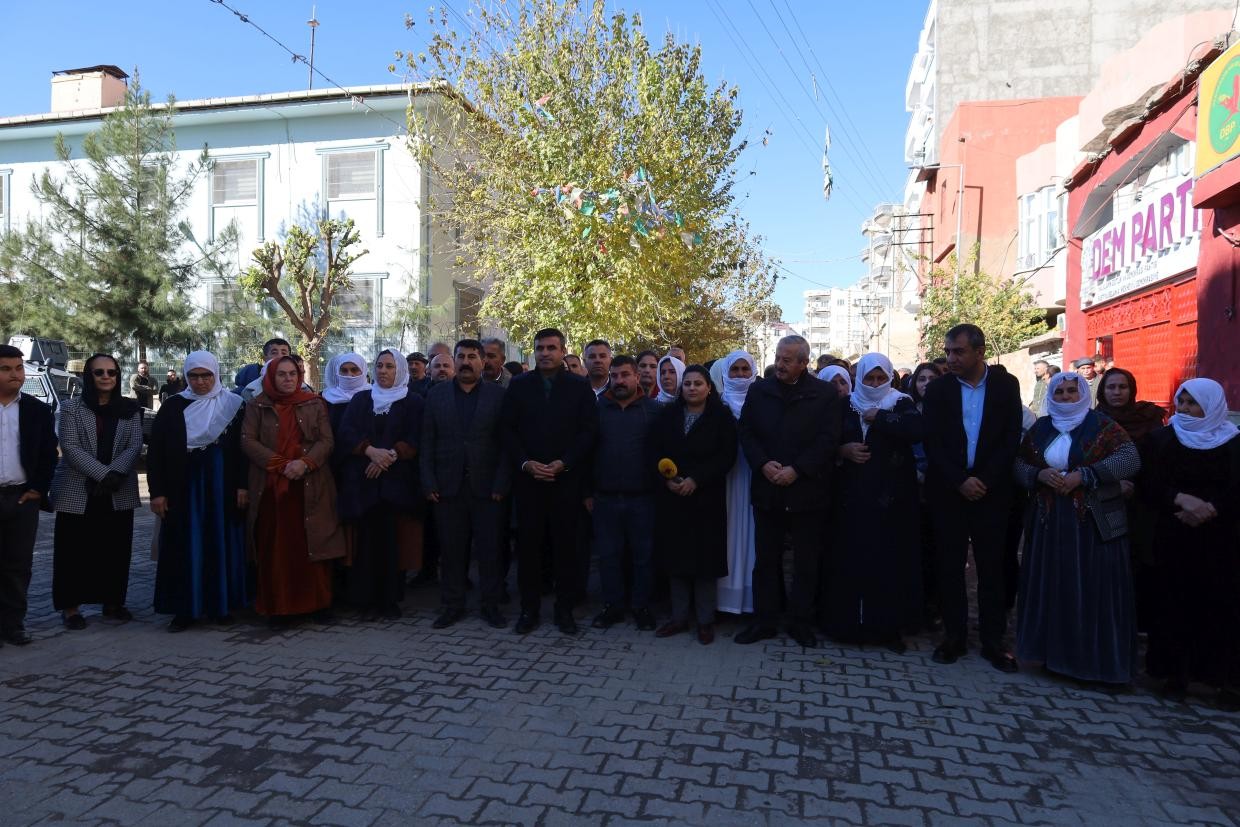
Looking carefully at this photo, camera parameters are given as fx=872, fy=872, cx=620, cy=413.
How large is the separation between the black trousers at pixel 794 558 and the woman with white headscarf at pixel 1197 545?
1911 millimetres

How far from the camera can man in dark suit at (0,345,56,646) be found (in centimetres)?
552

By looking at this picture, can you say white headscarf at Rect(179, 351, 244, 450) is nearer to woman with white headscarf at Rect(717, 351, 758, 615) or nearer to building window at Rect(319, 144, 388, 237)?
woman with white headscarf at Rect(717, 351, 758, 615)

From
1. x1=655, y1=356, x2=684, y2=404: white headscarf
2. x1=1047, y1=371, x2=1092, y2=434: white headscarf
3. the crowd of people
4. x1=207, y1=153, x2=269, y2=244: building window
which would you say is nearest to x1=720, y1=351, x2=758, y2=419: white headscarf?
the crowd of people

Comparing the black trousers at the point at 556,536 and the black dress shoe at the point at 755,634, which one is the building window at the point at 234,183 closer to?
the black trousers at the point at 556,536

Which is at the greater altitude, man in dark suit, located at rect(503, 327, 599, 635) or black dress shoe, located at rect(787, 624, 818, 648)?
man in dark suit, located at rect(503, 327, 599, 635)

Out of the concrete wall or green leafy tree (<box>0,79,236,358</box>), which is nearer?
green leafy tree (<box>0,79,236,358</box>)

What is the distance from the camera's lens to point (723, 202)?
1605cm

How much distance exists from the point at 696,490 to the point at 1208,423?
2.91 m

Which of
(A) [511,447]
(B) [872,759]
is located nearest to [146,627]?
(A) [511,447]

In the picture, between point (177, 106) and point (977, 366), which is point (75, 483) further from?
point (177, 106)

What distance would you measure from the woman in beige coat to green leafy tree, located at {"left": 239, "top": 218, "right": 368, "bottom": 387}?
1217cm

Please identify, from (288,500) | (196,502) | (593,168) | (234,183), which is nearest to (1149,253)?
(593,168)

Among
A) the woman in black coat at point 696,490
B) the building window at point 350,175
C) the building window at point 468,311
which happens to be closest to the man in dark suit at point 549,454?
the woman in black coat at point 696,490

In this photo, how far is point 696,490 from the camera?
18.8 ft
